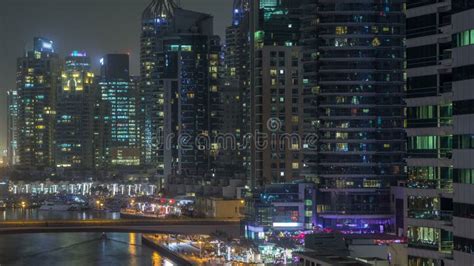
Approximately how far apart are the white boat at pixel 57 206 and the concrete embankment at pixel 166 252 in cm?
3723

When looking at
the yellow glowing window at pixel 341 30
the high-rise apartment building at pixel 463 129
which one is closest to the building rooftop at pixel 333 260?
the high-rise apartment building at pixel 463 129

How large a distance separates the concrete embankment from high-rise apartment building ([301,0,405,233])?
700 centimetres

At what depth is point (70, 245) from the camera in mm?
56438

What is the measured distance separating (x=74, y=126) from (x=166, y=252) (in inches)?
3476

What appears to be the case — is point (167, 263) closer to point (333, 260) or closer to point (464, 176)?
point (333, 260)

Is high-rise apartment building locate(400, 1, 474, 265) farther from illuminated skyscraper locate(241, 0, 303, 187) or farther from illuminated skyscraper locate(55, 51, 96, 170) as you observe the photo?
illuminated skyscraper locate(55, 51, 96, 170)

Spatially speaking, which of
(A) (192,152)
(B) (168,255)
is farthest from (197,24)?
(B) (168,255)

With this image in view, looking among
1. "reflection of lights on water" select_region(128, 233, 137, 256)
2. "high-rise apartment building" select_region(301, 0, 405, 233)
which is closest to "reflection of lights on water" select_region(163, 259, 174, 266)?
"reflection of lights on water" select_region(128, 233, 137, 256)

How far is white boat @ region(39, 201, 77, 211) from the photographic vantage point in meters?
93.8

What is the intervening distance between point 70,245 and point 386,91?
2169 cm

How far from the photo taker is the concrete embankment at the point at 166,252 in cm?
4424

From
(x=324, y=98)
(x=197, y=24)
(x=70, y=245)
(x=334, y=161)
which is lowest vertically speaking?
(x=70, y=245)

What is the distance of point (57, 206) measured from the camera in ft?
314

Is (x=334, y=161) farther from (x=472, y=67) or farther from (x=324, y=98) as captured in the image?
(x=472, y=67)
